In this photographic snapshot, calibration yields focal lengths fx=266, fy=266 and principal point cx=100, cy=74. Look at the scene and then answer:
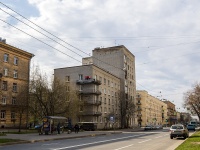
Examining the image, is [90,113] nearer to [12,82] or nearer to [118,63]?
[12,82]

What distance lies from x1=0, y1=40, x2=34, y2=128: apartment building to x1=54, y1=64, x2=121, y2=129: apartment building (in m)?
7.56

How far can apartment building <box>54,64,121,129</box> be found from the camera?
191 ft

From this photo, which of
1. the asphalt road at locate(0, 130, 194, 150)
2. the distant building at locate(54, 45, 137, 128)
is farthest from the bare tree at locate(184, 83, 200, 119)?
the asphalt road at locate(0, 130, 194, 150)

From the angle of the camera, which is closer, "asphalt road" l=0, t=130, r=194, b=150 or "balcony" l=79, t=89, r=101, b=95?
"asphalt road" l=0, t=130, r=194, b=150

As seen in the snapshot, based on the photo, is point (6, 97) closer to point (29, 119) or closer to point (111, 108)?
point (29, 119)

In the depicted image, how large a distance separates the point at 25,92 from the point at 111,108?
2774 centimetres

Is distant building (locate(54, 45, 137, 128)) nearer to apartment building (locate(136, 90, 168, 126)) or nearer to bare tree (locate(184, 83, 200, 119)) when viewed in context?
bare tree (locate(184, 83, 200, 119))

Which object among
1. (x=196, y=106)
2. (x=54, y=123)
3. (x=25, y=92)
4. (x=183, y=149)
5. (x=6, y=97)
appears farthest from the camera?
(x=196, y=106)

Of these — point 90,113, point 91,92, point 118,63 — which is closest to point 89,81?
point 91,92

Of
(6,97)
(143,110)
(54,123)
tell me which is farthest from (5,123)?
(143,110)

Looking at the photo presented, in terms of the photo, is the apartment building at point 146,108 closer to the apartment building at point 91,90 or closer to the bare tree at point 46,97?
the apartment building at point 91,90

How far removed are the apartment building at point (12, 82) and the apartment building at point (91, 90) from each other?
24.8ft

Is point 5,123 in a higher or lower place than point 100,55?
lower

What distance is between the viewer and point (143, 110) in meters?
110
